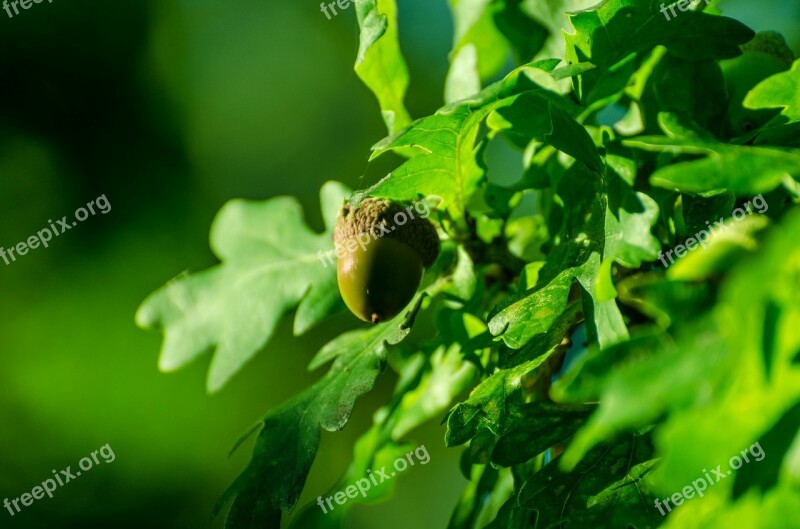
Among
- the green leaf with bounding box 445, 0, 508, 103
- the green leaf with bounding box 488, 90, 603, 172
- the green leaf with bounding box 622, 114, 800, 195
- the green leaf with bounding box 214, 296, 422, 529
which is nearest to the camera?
the green leaf with bounding box 622, 114, 800, 195

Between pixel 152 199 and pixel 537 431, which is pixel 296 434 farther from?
pixel 152 199

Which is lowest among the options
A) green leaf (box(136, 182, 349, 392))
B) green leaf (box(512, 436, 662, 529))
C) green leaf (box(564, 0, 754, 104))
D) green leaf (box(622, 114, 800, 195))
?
green leaf (box(512, 436, 662, 529))

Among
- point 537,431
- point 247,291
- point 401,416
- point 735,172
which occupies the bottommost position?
point 401,416

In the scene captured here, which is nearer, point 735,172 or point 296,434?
point 735,172

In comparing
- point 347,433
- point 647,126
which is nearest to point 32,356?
point 347,433

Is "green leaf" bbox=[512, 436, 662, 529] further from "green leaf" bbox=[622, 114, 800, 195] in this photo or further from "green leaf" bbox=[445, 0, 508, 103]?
"green leaf" bbox=[445, 0, 508, 103]

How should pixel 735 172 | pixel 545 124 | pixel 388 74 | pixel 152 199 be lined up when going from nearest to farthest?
pixel 735 172 < pixel 545 124 < pixel 388 74 < pixel 152 199

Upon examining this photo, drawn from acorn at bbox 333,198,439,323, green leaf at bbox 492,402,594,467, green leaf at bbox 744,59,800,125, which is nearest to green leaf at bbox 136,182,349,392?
acorn at bbox 333,198,439,323

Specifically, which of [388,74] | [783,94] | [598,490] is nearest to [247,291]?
[388,74]
